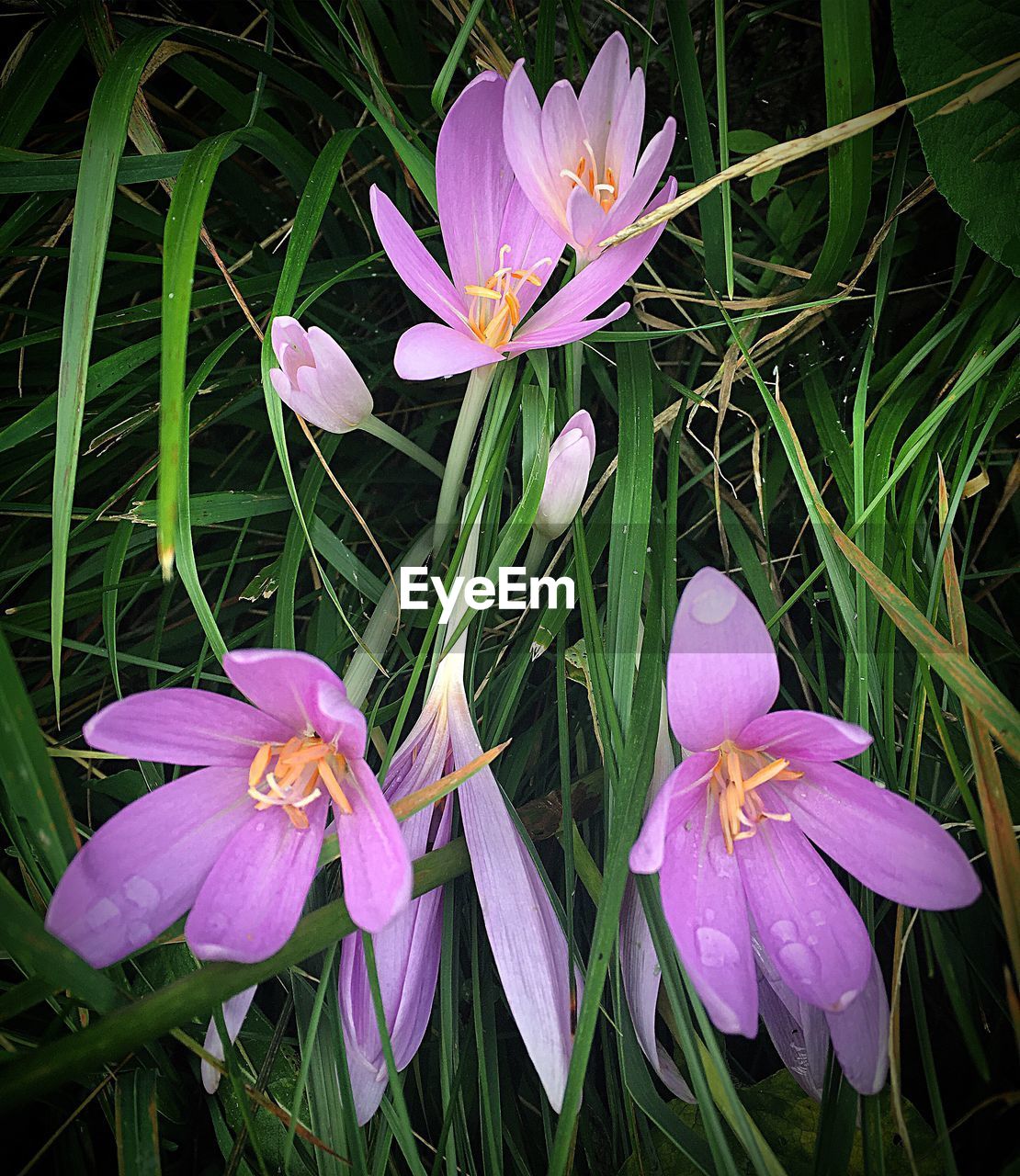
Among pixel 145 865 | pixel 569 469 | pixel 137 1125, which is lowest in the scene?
pixel 137 1125

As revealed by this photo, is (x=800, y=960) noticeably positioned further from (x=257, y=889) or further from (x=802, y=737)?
(x=257, y=889)

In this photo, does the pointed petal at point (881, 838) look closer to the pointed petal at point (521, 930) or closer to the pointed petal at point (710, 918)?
the pointed petal at point (710, 918)

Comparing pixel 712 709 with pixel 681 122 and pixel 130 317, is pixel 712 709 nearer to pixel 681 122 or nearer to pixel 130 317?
pixel 130 317

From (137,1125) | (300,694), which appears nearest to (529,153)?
(300,694)

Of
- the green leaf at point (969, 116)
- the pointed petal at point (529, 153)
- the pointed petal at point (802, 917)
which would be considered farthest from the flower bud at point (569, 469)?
the green leaf at point (969, 116)

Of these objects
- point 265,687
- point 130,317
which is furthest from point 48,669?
point 265,687

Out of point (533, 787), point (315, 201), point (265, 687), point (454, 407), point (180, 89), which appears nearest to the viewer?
point (265, 687)

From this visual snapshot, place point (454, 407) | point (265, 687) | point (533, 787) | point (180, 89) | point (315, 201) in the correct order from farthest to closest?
point (180, 89)
point (454, 407)
point (533, 787)
point (315, 201)
point (265, 687)
